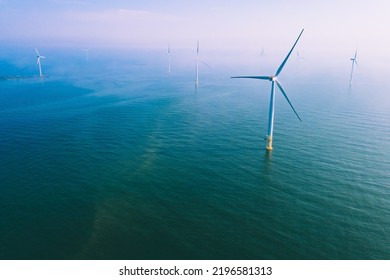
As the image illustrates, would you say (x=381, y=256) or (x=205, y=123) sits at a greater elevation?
(x=205, y=123)

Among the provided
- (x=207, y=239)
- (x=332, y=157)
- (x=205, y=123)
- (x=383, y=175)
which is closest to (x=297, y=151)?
(x=332, y=157)

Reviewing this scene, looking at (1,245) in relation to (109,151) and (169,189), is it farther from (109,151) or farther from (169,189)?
(109,151)

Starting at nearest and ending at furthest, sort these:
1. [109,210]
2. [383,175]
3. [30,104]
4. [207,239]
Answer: [207,239]
[109,210]
[383,175]
[30,104]

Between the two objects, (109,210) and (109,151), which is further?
(109,151)

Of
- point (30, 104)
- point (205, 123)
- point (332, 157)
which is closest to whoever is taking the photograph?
point (332, 157)

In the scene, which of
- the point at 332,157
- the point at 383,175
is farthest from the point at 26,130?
the point at 383,175
